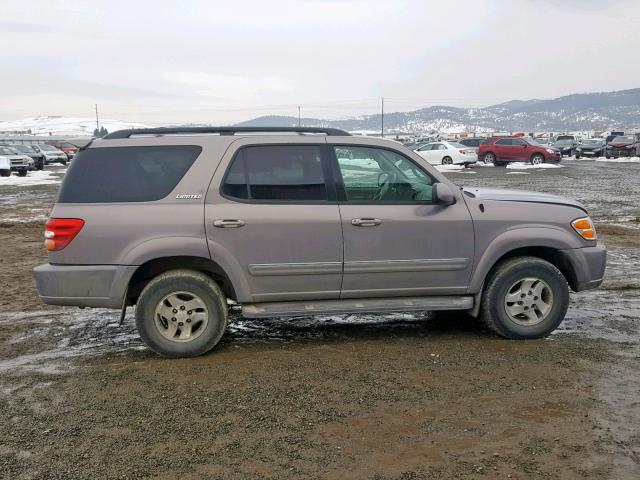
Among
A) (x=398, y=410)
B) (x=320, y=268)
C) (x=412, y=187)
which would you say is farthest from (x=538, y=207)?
(x=398, y=410)

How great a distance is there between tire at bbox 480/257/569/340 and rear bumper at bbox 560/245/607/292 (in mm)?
184

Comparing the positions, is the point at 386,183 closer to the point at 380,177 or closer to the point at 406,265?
the point at 380,177

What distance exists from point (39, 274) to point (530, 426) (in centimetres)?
393

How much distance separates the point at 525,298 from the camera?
5320mm

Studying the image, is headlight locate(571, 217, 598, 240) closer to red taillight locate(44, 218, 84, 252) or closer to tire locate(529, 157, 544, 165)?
red taillight locate(44, 218, 84, 252)

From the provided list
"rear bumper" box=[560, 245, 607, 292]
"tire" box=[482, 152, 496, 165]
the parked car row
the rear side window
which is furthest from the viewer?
"tire" box=[482, 152, 496, 165]

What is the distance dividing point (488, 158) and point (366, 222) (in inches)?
1321

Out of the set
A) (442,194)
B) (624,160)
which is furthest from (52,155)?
(442,194)

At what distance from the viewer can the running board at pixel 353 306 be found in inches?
198

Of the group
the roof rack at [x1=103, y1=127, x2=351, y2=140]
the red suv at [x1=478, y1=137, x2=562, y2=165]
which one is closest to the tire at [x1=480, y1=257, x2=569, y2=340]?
the roof rack at [x1=103, y1=127, x2=351, y2=140]

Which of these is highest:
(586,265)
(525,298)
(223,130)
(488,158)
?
(223,130)

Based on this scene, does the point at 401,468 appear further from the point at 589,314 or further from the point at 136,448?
the point at 589,314

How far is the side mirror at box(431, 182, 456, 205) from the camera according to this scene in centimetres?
507

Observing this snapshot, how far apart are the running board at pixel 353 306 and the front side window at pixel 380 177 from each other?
2.88 feet
